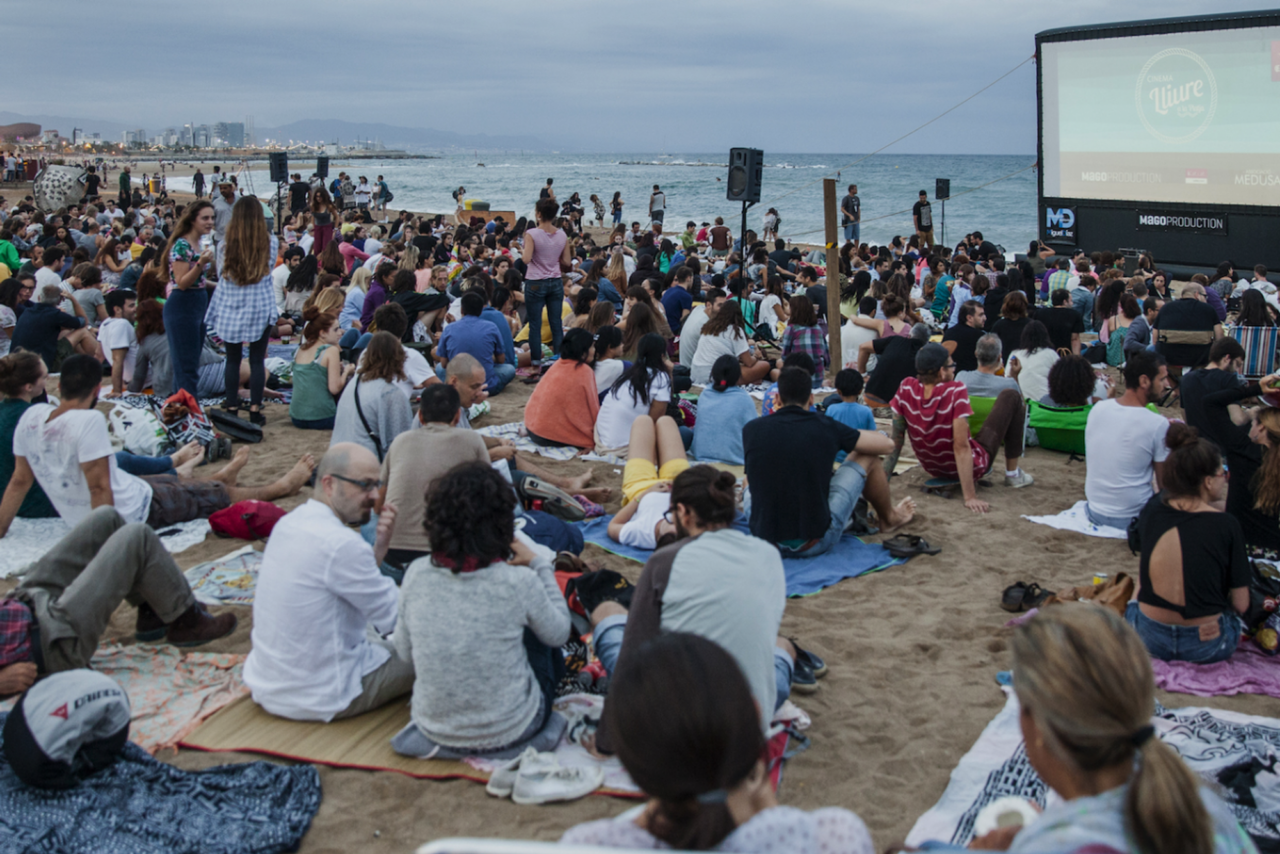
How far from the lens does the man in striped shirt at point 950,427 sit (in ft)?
19.3

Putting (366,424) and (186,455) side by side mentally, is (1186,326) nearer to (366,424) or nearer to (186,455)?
(366,424)

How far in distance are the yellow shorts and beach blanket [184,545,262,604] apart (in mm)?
1956

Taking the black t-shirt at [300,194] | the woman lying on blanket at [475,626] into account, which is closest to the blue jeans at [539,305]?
the woman lying on blanket at [475,626]

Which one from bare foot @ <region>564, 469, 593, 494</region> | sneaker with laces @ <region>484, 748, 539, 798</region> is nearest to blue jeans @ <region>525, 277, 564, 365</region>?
bare foot @ <region>564, 469, 593, 494</region>

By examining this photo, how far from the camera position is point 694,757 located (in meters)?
1.44

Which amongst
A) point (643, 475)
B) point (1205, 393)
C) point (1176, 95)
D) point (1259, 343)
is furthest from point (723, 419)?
point (1176, 95)

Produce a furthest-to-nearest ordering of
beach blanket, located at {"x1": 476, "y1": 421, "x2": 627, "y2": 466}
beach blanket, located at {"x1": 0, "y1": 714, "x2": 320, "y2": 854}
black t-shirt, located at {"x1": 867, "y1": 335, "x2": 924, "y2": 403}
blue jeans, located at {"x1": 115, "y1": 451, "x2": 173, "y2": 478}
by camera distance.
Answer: black t-shirt, located at {"x1": 867, "y1": 335, "x2": 924, "y2": 403}, beach blanket, located at {"x1": 476, "y1": 421, "x2": 627, "y2": 466}, blue jeans, located at {"x1": 115, "y1": 451, "x2": 173, "y2": 478}, beach blanket, located at {"x1": 0, "y1": 714, "x2": 320, "y2": 854}

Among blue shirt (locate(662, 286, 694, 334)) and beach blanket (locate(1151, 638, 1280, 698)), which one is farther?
blue shirt (locate(662, 286, 694, 334))

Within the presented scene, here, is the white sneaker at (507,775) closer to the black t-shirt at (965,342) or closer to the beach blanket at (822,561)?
the beach blanket at (822,561)

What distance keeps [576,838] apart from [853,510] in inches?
157

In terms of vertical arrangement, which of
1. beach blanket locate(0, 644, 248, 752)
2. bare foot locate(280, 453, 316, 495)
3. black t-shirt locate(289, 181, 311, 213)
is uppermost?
black t-shirt locate(289, 181, 311, 213)

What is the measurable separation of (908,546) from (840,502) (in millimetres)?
440

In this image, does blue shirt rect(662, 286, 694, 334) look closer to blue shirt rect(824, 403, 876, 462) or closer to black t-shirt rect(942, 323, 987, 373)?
black t-shirt rect(942, 323, 987, 373)

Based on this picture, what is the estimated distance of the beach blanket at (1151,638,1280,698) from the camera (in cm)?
361
